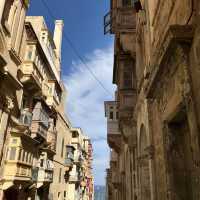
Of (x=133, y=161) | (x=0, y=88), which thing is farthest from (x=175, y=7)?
(x=0, y=88)

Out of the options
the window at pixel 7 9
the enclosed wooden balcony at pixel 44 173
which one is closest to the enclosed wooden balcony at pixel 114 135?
the enclosed wooden balcony at pixel 44 173

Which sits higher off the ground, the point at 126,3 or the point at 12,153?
the point at 126,3

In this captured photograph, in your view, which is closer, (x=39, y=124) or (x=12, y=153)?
(x=12, y=153)

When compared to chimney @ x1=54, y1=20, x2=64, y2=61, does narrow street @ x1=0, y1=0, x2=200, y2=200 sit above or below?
below

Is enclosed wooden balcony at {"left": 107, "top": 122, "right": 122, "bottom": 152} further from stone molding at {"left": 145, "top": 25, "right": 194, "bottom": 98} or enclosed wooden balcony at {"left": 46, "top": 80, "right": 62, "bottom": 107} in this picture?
stone molding at {"left": 145, "top": 25, "right": 194, "bottom": 98}

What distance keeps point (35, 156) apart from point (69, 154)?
44.1ft

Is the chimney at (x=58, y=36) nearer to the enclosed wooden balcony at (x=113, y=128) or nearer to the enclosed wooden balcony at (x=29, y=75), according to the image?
the enclosed wooden balcony at (x=113, y=128)

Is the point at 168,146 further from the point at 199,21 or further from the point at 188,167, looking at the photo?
the point at 199,21

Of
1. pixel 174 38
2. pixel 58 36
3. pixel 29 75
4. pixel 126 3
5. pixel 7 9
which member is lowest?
pixel 174 38

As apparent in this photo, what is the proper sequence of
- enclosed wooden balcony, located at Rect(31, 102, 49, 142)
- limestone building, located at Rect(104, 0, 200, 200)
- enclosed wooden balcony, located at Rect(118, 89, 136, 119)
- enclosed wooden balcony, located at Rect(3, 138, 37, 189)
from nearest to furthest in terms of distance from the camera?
1. limestone building, located at Rect(104, 0, 200, 200)
2. enclosed wooden balcony, located at Rect(118, 89, 136, 119)
3. enclosed wooden balcony, located at Rect(3, 138, 37, 189)
4. enclosed wooden balcony, located at Rect(31, 102, 49, 142)

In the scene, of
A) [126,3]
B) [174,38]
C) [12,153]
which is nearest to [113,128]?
[12,153]

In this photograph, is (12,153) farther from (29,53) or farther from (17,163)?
(29,53)

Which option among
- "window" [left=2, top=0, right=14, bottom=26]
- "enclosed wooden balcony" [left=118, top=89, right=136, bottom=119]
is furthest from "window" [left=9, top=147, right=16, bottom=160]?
"window" [left=2, top=0, right=14, bottom=26]

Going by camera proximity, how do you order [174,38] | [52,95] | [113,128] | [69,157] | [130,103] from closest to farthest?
1. [174,38]
2. [130,103]
3. [113,128]
4. [52,95]
5. [69,157]
